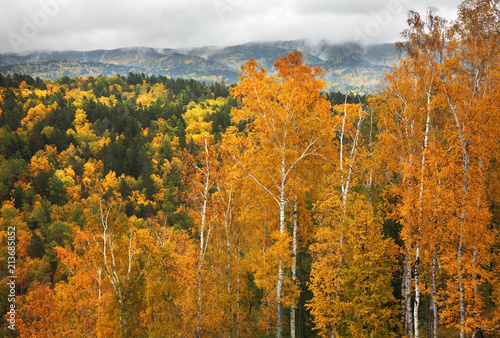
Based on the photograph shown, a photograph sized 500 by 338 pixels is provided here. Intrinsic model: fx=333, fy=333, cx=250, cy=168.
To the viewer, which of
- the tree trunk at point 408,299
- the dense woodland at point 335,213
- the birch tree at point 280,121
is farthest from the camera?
the tree trunk at point 408,299

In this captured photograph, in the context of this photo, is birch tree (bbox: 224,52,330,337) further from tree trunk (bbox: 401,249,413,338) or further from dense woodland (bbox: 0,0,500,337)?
tree trunk (bbox: 401,249,413,338)

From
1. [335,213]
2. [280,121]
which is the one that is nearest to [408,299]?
[335,213]

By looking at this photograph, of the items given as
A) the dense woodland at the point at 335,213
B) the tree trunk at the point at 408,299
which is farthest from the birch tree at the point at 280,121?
the tree trunk at the point at 408,299

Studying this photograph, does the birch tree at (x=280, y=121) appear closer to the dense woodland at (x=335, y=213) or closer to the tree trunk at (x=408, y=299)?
the dense woodland at (x=335, y=213)

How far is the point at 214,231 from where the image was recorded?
18953 mm

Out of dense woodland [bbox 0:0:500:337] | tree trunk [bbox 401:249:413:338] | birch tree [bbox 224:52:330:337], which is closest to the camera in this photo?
dense woodland [bbox 0:0:500:337]

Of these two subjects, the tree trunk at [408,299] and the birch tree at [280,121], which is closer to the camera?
the birch tree at [280,121]

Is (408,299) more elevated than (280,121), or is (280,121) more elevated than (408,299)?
(280,121)

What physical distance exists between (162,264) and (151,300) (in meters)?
1.46

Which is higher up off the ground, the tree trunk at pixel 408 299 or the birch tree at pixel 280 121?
the birch tree at pixel 280 121

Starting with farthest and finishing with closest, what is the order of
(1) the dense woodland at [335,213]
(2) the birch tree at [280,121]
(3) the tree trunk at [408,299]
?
1. (3) the tree trunk at [408,299]
2. (2) the birch tree at [280,121]
3. (1) the dense woodland at [335,213]

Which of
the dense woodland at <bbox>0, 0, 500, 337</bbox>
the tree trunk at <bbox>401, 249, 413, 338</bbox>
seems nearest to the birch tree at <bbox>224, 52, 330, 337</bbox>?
the dense woodland at <bbox>0, 0, 500, 337</bbox>

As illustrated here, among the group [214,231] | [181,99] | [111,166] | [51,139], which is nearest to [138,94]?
[181,99]

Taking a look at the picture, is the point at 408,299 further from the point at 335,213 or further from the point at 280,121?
the point at 280,121
